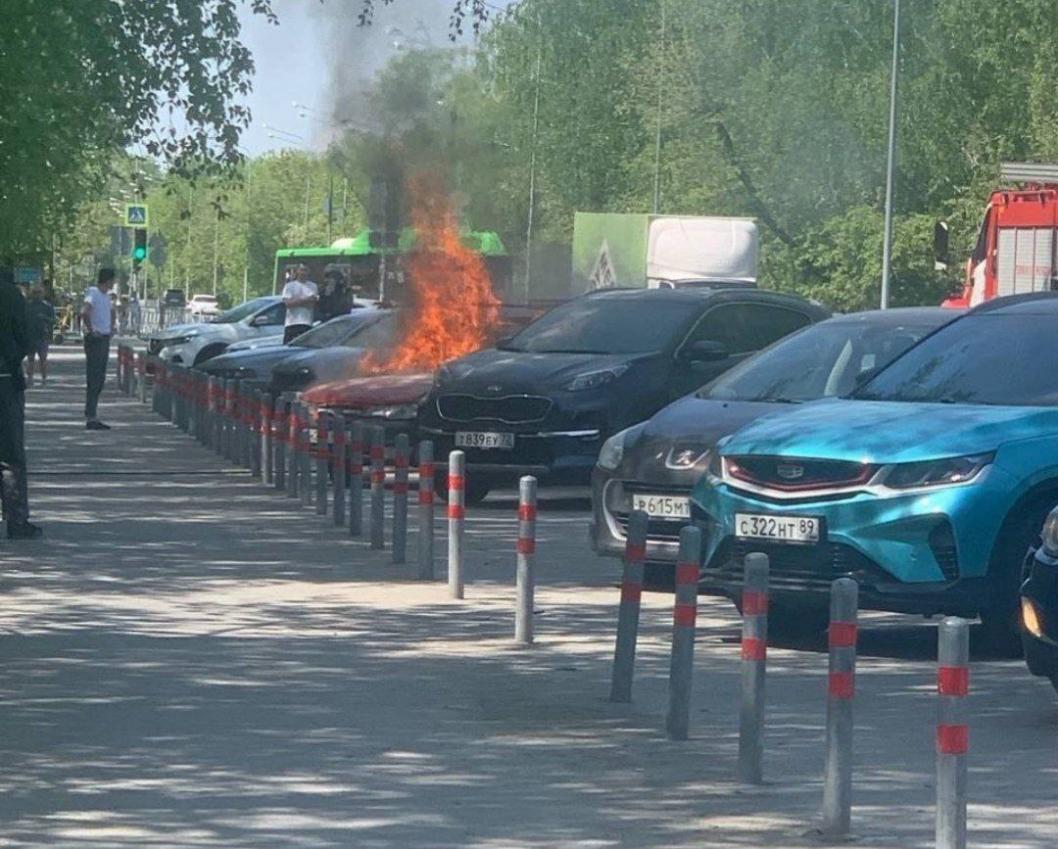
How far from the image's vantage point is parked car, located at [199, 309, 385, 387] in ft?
96.7

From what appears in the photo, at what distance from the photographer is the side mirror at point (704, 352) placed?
19844 millimetres

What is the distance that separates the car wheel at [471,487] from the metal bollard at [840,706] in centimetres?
1346

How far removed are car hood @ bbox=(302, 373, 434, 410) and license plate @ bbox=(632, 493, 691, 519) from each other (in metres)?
9.22

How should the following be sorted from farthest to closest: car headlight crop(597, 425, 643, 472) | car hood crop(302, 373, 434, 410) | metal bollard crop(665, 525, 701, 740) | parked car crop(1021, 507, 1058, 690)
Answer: car hood crop(302, 373, 434, 410)
car headlight crop(597, 425, 643, 472)
parked car crop(1021, 507, 1058, 690)
metal bollard crop(665, 525, 701, 740)

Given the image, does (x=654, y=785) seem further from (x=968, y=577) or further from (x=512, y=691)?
(x=968, y=577)

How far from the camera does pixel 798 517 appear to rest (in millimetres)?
12188

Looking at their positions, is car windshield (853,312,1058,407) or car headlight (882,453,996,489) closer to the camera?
car headlight (882,453,996,489)

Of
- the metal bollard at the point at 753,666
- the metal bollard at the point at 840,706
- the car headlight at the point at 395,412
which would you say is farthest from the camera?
the car headlight at the point at 395,412

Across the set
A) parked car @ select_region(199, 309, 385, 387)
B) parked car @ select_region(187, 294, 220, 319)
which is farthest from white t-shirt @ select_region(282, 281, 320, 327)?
parked car @ select_region(187, 294, 220, 319)

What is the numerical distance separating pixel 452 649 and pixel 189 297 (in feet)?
486

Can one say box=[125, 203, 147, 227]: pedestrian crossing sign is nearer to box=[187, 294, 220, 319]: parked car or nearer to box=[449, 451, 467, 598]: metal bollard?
box=[449, 451, 467, 598]: metal bollard

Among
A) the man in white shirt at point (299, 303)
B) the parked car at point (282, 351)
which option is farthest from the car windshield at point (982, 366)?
the man in white shirt at point (299, 303)

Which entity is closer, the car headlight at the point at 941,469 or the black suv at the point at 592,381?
the car headlight at the point at 941,469

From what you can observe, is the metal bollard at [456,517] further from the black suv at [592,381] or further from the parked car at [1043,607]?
the black suv at [592,381]
